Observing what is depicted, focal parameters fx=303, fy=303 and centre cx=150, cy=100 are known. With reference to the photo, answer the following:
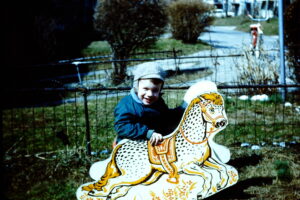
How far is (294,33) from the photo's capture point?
626 centimetres

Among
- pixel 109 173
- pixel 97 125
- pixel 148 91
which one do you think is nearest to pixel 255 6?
pixel 97 125

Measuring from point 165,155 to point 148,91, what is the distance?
58 centimetres

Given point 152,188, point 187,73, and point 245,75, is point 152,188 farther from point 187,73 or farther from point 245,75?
point 187,73

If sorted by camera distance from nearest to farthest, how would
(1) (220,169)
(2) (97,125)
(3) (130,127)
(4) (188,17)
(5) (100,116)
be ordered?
(3) (130,127) → (1) (220,169) → (2) (97,125) → (5) (100,116) → (4) (188,17)

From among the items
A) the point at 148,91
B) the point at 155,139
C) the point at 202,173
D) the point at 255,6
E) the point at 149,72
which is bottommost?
the point at 202,173

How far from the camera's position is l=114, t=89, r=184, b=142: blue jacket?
2525 mm

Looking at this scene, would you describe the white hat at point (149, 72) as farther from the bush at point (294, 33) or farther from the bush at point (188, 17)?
the bush at point (188, 17)

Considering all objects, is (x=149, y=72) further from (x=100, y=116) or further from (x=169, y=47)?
(x=169, y=47)

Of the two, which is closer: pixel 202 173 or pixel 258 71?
pixel 202 173

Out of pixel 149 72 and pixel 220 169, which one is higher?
pixel 149 72

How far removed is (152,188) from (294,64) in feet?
16.3

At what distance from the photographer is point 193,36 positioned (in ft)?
41.8

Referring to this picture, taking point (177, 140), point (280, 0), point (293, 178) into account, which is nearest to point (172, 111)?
point (177, 140)

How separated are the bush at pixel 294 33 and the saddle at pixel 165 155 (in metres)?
4.53
